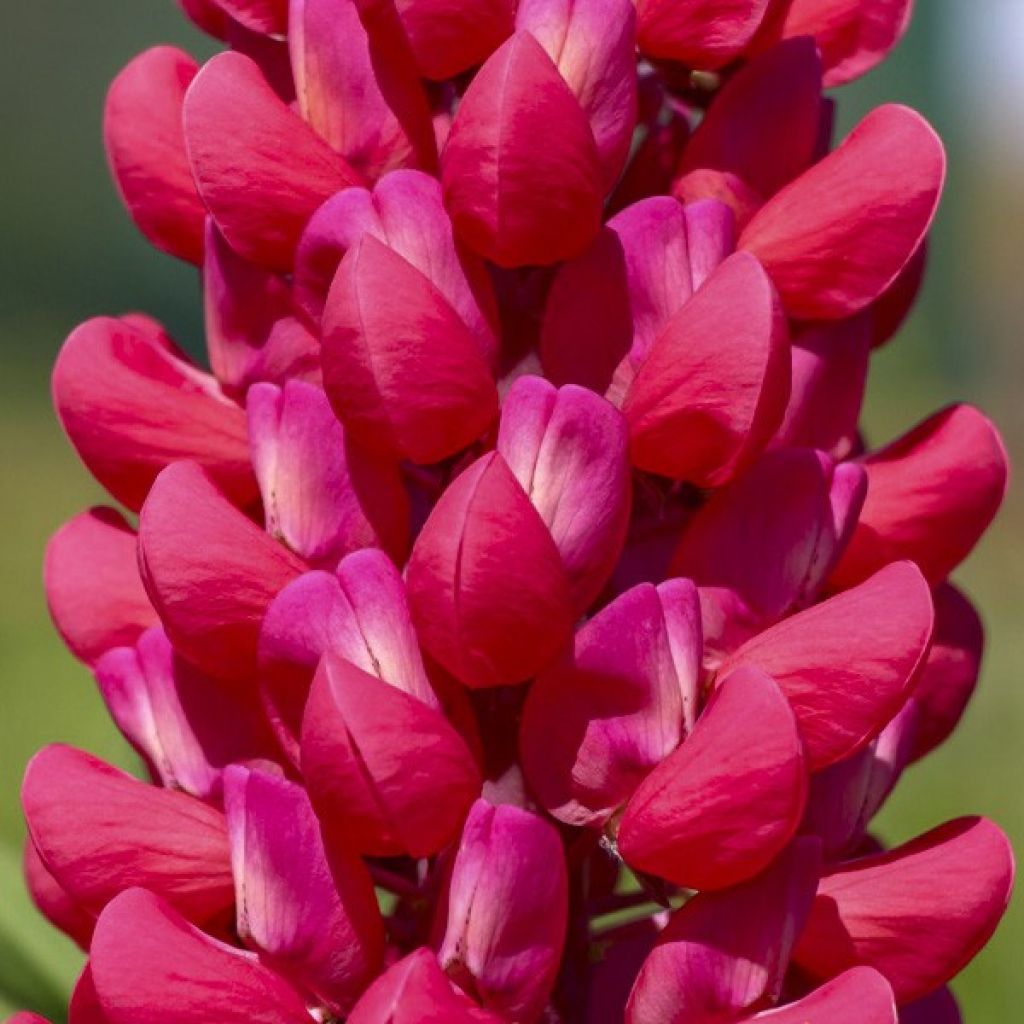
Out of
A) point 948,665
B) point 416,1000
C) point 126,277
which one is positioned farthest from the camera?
point 126,277

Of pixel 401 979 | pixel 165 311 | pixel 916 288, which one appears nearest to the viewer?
pixel 401 979

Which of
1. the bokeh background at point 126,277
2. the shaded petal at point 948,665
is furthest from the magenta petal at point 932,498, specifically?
the bokeh background at point 126,277

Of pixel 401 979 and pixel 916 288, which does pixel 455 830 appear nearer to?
pixel 401 979

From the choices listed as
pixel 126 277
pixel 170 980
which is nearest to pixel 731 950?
pixel 170 980

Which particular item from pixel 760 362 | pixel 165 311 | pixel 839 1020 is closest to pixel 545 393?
pixel 760 362

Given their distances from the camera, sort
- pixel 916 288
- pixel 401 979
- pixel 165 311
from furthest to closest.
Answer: pixel 165 311, pixel 916 288, pixel 401 979

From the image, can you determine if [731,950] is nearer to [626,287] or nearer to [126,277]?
[626,287]
